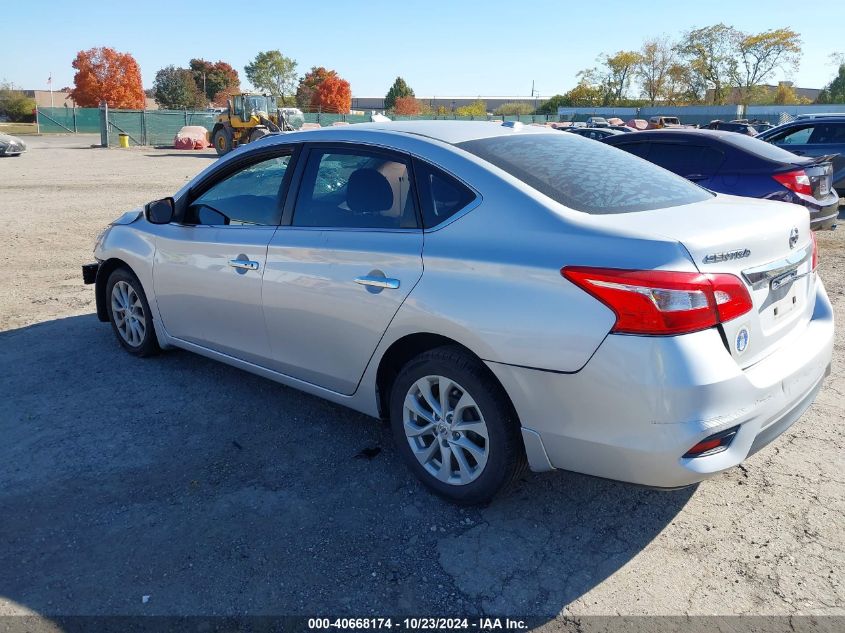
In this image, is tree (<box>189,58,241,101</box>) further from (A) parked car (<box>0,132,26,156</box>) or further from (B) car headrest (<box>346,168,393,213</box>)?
(B) car headrest (<box>346,168,393,213</box>)

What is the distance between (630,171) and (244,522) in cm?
257

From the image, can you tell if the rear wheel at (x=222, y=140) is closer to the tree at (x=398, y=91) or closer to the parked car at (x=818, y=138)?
the parked car at (x=818, y=138)

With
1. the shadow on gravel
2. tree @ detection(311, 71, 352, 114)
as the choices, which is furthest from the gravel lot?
tree @ detection(311, 71, 352, 114)

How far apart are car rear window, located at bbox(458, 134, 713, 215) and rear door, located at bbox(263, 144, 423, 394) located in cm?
50

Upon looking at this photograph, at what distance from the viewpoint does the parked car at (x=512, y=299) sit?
2.62m

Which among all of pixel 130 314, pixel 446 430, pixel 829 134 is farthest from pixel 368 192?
pixel 829 134

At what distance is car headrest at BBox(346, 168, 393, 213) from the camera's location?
3553 mm

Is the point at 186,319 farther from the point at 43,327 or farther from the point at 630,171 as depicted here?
the point at 630,171

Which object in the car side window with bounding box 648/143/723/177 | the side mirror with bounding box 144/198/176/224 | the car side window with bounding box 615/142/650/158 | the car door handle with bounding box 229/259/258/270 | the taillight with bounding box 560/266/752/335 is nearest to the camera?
the taillight with bounding box 560/266/752/335

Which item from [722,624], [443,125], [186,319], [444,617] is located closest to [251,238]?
[186,319]

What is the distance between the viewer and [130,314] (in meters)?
5.26

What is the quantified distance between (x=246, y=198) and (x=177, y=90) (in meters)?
94.3

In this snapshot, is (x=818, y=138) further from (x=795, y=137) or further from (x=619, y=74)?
(x=619, y=74)

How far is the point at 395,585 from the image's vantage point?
280 cm
